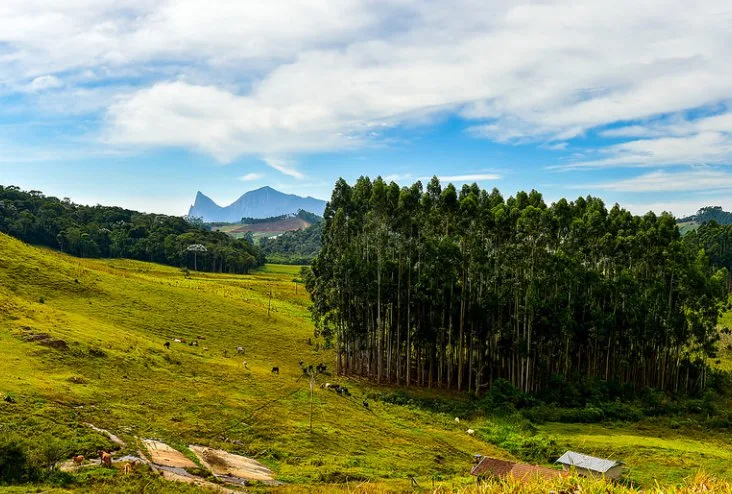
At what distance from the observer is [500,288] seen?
163 ft

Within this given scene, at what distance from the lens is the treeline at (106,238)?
138 metres

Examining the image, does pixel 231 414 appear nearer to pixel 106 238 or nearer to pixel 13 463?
pixel 13 463

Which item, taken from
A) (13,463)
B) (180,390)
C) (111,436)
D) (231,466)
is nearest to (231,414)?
(180,390)

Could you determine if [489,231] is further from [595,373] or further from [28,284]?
[28,284]

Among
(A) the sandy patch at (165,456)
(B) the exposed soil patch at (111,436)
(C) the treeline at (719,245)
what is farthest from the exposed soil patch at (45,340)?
(C) the treeline at (719,245)

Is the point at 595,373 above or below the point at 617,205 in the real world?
below

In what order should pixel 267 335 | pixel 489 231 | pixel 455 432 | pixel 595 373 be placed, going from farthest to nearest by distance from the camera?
pixel 267 335 < pixel 595 373 < pixel 489 231 < pixel 455 432

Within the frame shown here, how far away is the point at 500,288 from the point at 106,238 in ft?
428

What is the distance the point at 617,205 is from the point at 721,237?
90.6 metres

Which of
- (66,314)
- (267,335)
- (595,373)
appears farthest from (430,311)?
(66,314)

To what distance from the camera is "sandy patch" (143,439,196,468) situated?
23.7 meters

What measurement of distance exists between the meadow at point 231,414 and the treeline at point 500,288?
21.1ft

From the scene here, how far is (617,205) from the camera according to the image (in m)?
58.8

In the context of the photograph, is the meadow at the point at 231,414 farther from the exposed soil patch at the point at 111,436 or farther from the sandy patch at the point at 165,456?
the sandy patch at the point at 165,456
